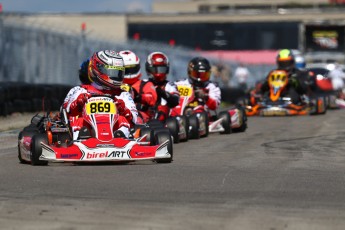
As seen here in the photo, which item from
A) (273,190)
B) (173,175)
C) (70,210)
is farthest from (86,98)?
(70,210)

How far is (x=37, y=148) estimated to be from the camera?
1065 cm

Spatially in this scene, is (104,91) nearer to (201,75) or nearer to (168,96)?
(168,96)

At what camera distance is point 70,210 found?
23.7ft

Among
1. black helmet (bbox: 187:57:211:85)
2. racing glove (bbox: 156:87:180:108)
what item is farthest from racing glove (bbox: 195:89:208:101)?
racing glove (bbox: 156:87:180:108)

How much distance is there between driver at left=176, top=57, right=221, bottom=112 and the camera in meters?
17.5

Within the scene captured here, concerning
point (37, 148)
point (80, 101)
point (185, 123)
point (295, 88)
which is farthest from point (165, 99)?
point (295, 88)

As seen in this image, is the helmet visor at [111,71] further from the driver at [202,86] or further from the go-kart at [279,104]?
the go-kart at [279,104]

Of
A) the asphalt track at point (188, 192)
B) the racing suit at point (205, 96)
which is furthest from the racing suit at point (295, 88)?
the asphalt track at point (188, 192)

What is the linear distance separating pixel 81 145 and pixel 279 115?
42.5ft

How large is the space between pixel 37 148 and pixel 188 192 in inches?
108

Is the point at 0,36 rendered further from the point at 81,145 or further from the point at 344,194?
the point at 344,194

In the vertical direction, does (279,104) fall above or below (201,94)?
below

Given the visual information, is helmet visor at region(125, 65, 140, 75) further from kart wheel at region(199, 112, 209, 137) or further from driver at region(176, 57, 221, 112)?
driver at region(176, 57, 221, 112)

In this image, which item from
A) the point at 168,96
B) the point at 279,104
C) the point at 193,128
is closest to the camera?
the point at 193,128
